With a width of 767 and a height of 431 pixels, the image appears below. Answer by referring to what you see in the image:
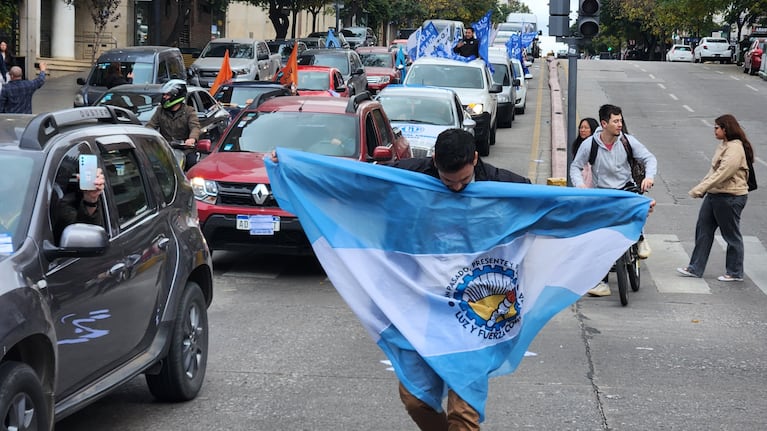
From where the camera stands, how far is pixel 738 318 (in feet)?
33.1

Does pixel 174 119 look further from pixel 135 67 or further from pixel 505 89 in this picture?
pixel 505 89

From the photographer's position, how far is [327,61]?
106 ft

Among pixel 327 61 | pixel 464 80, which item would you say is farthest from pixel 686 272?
pixel 327 61

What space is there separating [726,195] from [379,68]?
25.3m

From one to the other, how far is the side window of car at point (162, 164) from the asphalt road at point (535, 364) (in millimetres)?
1281

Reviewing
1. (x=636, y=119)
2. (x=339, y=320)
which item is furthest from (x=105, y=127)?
(x=636, y=119)

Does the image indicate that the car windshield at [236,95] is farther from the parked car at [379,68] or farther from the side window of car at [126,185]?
the side window of car at [126,185]

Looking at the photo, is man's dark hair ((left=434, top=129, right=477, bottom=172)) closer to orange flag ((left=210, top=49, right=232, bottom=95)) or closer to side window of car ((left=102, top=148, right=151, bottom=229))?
side window of car ((left=102, top=148, right=151, bottom=229))

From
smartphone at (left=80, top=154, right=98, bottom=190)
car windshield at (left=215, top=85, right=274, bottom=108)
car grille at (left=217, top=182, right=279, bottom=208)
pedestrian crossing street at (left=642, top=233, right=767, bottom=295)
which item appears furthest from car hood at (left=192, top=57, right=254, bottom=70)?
smartphone at (left=80, top=154, right=98, bottom=190)

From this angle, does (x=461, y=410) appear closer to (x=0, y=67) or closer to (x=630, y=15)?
(x=0, y=67)

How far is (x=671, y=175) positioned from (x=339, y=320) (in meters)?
13.0

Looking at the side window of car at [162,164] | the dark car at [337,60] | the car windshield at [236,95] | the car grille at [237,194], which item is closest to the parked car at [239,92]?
the car windshield at [236,95]

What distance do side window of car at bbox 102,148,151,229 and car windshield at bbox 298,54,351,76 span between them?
84.0 ft

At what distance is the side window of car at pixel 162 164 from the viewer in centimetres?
691
